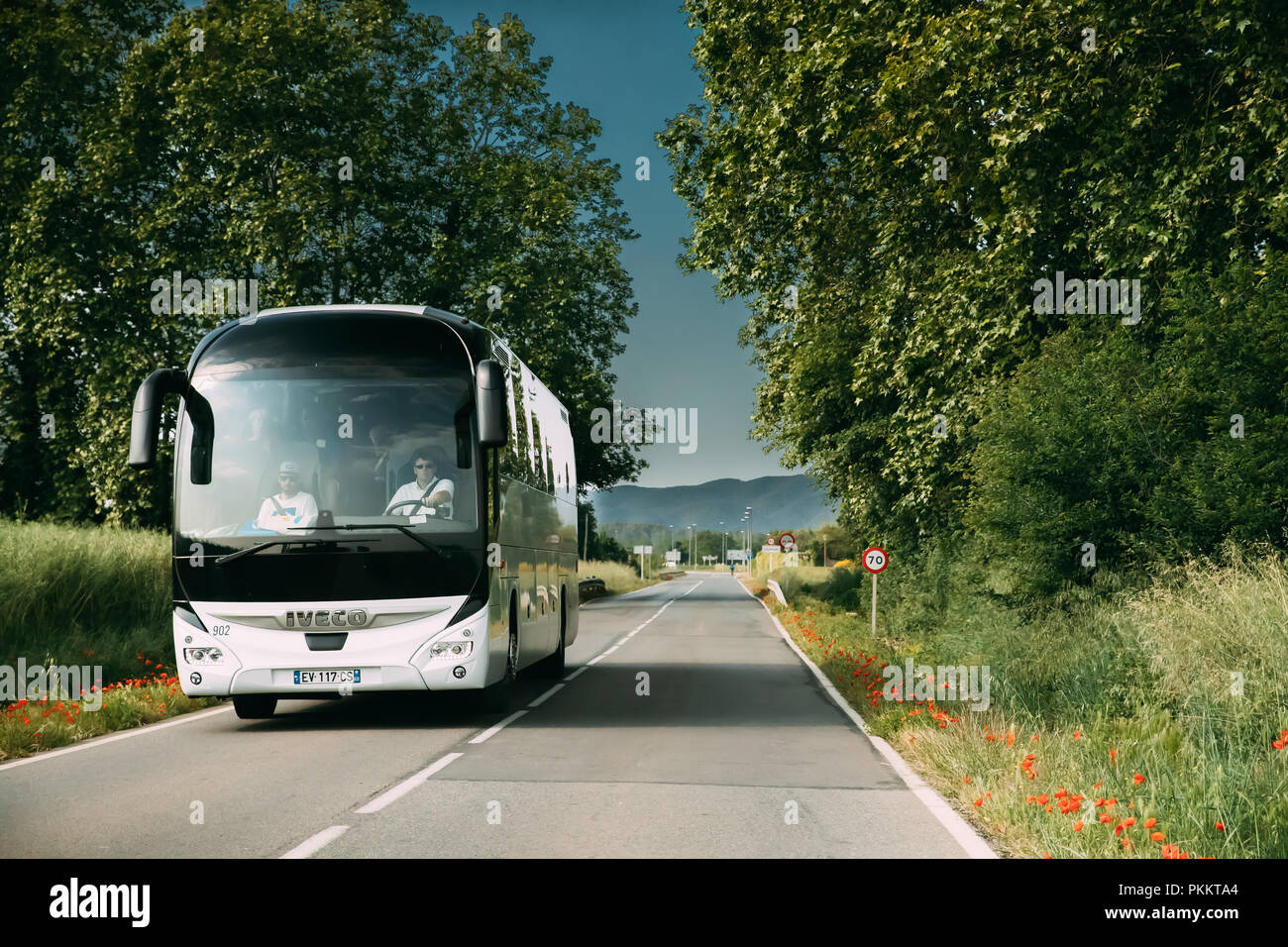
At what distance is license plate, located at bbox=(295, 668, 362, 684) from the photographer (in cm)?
1090

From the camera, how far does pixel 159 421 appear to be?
35.3 feet

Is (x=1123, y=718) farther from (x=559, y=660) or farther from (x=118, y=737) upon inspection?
(x=559, y=660)

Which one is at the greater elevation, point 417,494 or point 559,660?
point 417,494

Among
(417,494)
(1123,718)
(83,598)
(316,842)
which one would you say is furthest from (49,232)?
(1123,718)

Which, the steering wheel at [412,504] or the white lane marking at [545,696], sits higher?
the steering wheel at [412,504]

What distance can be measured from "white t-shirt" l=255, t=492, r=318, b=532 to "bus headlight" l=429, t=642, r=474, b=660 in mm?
1600

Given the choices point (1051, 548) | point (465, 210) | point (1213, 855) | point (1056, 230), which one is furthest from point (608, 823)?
point (465, 210)

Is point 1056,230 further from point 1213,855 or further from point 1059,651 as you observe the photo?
point 1213,855

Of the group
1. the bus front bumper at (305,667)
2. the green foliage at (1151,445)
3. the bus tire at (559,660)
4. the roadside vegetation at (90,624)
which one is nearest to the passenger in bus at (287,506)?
the bus front bumper at (305,667)

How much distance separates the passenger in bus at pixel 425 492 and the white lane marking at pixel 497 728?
2051 millimetres

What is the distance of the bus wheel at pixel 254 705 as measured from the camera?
12328 mm

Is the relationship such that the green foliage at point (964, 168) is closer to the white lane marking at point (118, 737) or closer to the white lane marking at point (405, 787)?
the white lane marking at point (405, 787)

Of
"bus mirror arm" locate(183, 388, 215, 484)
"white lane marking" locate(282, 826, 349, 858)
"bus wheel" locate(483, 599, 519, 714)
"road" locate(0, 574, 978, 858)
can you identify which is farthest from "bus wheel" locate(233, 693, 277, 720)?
"white lane marking" locate(282, 826, 349, 858)

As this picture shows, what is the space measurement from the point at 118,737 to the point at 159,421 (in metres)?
3.02
